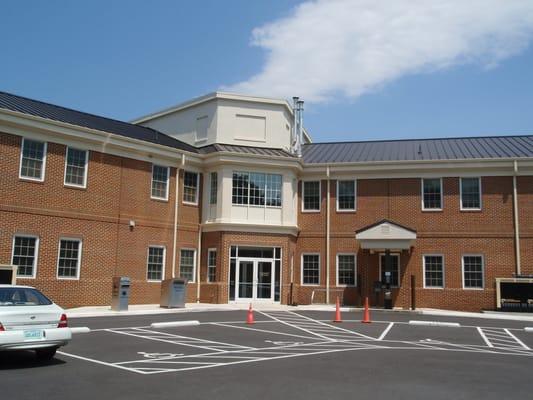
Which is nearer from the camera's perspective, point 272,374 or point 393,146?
point 272,374

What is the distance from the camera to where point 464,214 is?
2809 cm

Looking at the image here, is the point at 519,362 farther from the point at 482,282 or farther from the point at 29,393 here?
the point at 482,282

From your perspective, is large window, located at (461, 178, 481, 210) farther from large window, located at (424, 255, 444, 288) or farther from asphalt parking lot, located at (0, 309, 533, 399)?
asphalt parking lot, located at (0, 309, 533, 399)

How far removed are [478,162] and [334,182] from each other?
697 centimetres

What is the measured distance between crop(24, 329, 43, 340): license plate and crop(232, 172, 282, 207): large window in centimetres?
1825

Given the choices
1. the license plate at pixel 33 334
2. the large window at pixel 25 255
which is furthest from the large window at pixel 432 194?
the license plate at pixel 33 334

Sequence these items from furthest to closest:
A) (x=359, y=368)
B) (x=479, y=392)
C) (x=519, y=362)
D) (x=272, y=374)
Answer: 1. (x=519, y=362)
2. (x=359, y=368)
3. (x=272, y=374)
4. (x=479, y=392)

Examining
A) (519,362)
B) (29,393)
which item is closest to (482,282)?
(519,362)

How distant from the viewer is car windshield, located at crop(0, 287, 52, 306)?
10.7 m

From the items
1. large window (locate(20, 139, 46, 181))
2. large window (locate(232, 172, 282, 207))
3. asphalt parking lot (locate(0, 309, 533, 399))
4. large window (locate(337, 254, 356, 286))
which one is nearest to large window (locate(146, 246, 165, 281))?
large window (locate(232, 172, 282, 207))

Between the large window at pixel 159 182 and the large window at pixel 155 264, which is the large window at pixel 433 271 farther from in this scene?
the large window at pixel 159 182

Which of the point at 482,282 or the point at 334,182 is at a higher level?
the point at 334,182

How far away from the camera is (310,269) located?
29953mm

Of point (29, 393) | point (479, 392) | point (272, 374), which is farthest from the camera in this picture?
point (272, 374)
